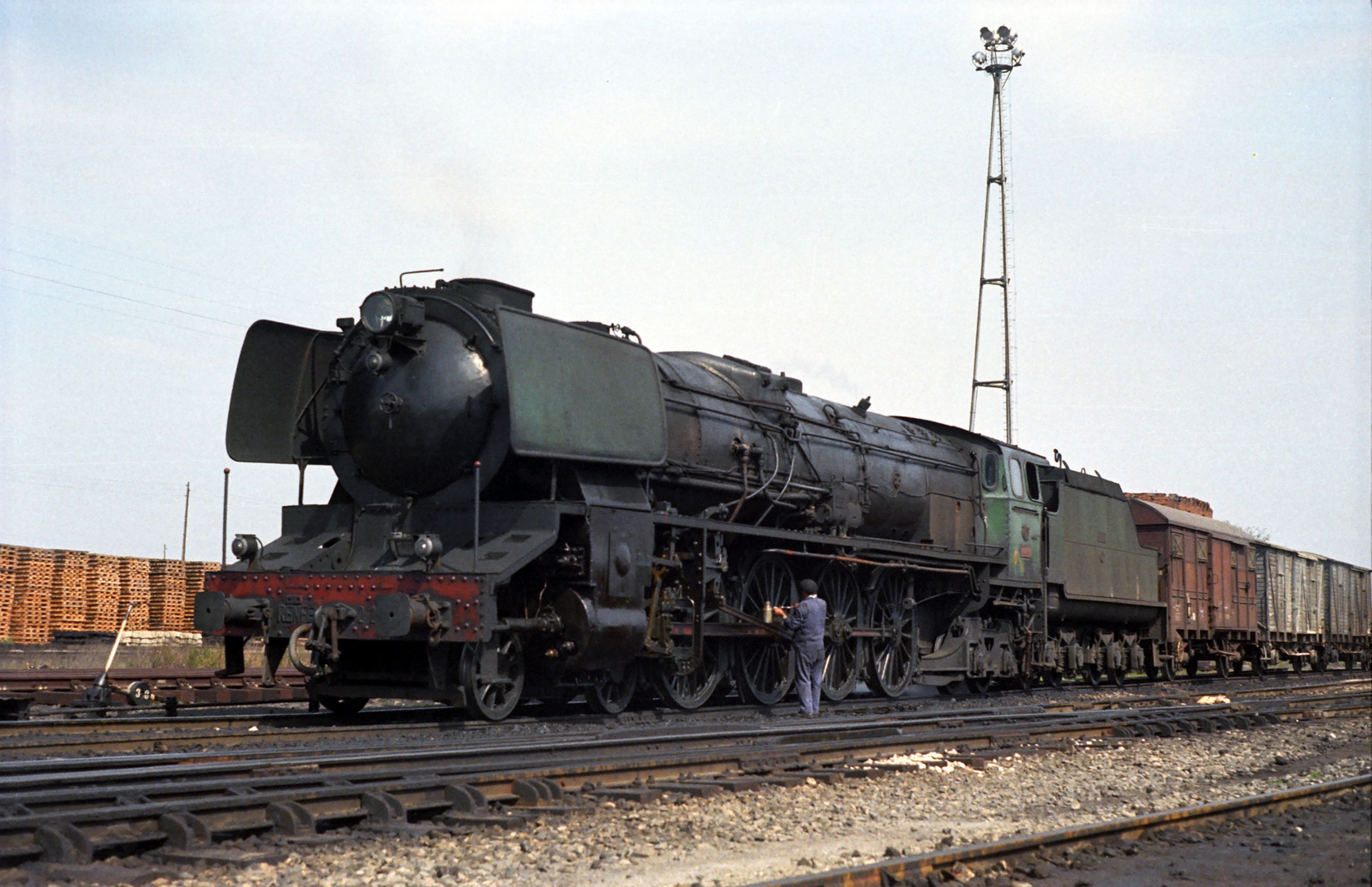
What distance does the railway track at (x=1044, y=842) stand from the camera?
4.67m

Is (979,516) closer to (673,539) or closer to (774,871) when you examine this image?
(673,539)

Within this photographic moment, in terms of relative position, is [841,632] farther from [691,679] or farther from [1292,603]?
[1292,603]

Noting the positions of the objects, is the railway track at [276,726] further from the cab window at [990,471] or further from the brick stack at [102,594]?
the brick stack at [102,594]

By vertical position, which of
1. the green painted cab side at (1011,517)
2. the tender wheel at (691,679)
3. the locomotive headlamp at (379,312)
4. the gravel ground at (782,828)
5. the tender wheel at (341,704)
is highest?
the locomotive headlamp at (379,312)

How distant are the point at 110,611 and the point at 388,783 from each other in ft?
71.0

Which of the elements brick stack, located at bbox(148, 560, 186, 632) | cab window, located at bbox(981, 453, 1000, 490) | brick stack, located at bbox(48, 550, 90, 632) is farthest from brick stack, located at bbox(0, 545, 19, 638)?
cab window, located at bbox(981, 453, 1000, 490)

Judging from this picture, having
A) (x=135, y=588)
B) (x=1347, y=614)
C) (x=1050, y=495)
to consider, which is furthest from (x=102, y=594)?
(x=1347, y=614)

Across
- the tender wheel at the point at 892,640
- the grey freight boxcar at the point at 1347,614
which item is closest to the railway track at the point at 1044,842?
the tender wheel at the point at 892,640

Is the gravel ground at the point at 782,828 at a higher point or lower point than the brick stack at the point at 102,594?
lower

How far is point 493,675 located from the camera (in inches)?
391

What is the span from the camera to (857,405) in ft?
Result: 51.9

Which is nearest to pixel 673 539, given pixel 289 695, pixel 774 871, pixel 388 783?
pixel 289 695

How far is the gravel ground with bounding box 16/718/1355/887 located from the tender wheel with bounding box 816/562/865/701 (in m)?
4.47

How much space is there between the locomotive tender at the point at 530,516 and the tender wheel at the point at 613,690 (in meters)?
0.02
